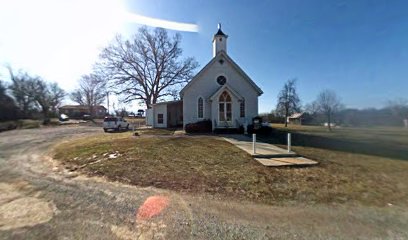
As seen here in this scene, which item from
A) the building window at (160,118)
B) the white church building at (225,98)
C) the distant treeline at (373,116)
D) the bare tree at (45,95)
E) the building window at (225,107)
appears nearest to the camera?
the building window at (225,107)

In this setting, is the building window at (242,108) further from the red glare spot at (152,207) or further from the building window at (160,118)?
the red glare spot at (152,207)

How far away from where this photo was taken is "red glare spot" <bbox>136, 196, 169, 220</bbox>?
4.41m

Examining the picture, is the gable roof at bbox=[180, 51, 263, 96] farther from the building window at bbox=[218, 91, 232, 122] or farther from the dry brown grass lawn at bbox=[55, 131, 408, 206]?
the dry brown grass lawn at bbox=[55, 131, 408, 206]

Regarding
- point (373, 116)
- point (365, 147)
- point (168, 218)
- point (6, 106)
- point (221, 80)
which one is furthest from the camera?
point (6, 106)

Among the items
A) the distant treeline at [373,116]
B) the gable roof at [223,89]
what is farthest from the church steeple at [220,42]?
the distant treeline at [373,116]

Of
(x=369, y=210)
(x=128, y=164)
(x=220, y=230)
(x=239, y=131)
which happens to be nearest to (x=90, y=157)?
(x=128, y=164)

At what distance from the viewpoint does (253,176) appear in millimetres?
6867

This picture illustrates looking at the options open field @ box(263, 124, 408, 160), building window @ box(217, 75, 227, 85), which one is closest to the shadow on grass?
open field @ box(263, 124, 408, 160)

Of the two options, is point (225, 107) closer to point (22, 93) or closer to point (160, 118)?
point (160, 118)

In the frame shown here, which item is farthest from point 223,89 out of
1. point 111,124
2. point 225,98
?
point 111,124

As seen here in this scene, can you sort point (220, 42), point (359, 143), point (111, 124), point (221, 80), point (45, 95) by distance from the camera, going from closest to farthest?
point (359, 143)
point (221, 80)
point (220, 42)
point (111, 124)
point (45, 95)

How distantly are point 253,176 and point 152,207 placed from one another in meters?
3.31

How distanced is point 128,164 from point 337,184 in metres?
6.87

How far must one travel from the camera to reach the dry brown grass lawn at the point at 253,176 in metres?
5.50
